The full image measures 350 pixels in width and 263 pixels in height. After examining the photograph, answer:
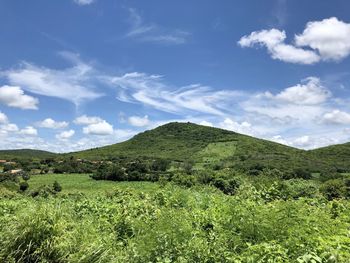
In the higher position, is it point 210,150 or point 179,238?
point 210,150

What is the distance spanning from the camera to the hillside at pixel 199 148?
11254cm

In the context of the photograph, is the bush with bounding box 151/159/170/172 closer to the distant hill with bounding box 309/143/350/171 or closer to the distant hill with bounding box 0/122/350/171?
the distant hill with bounding box 0/122/350/171

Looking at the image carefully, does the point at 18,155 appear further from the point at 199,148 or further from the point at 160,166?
the point at 160,166

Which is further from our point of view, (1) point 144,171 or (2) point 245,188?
(1) point 144,171

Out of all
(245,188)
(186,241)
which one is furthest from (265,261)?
(245,188)

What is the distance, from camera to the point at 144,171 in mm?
81500

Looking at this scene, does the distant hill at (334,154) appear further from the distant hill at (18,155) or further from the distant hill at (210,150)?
the distant hill at (18,155)

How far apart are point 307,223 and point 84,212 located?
703 centimetres

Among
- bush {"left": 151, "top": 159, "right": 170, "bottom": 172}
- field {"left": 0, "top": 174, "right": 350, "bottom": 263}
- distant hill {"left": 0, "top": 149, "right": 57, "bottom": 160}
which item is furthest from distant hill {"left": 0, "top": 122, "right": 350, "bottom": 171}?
field {"left": 0, "top": 174, "right": 350, "bottom": 263}

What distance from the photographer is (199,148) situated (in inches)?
5428

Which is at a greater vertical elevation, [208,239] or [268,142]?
[268,142]

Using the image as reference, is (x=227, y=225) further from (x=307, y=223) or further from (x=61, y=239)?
(x=61, y=239)

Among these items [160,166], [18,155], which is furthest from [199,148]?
[18,155]

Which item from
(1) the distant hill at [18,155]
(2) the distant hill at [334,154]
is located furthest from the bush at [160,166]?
(1) the distant hill at [18,155]
